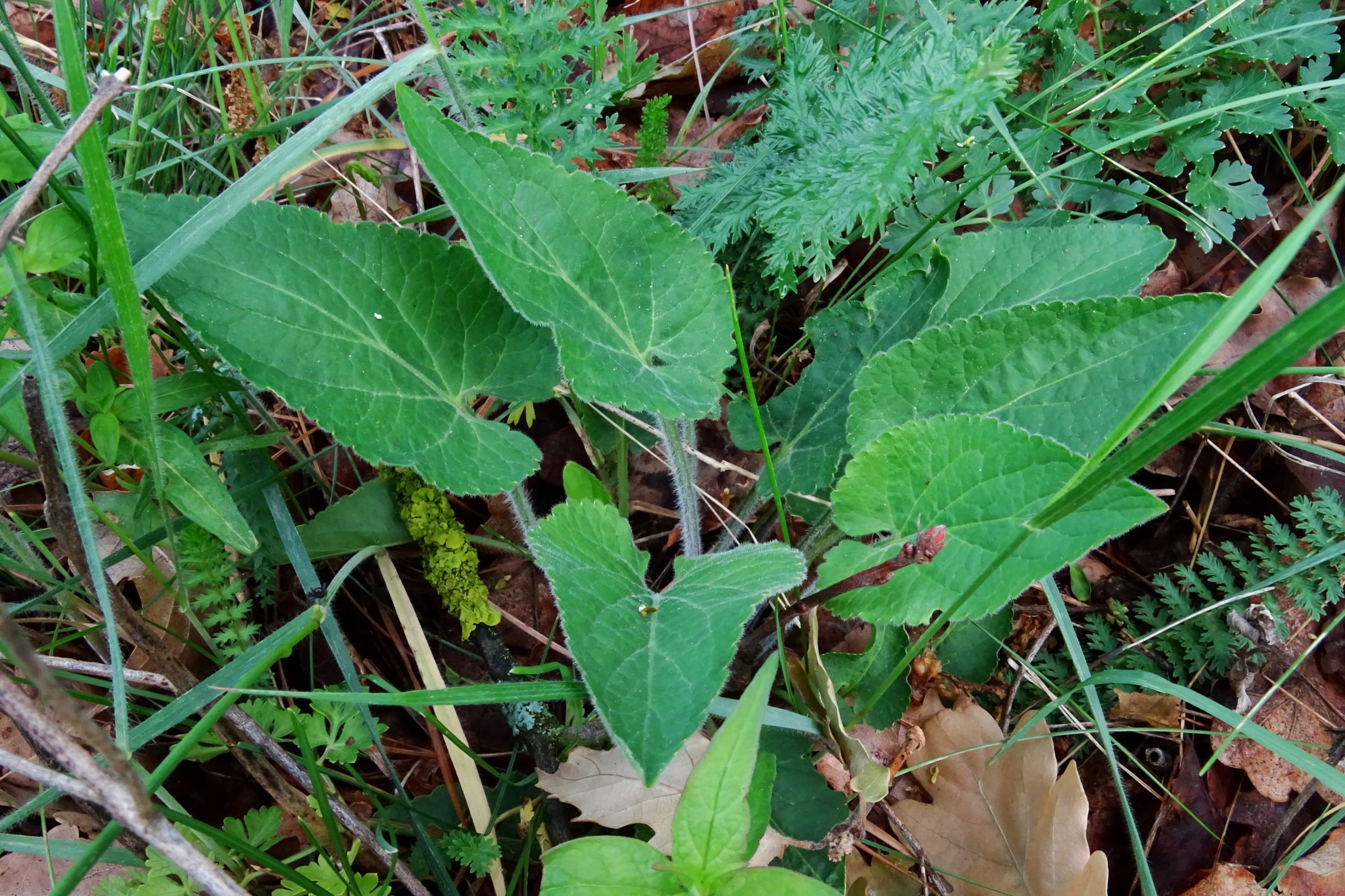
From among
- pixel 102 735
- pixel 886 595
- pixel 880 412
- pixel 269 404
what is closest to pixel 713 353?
pixel 880 412

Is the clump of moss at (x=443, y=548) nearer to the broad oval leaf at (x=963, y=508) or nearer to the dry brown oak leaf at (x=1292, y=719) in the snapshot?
the broad oval leaf at (x=963, y=508)


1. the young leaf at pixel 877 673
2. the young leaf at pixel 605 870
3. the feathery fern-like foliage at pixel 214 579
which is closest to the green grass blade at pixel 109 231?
the feathery fern-like foliage at pixel 214 579

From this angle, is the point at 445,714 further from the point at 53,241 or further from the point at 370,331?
the point at 53,241

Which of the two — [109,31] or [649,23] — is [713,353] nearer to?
[649,23]

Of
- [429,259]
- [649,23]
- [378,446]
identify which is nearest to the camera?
[378,446]

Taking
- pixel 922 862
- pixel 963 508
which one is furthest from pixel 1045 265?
pixel 922 862

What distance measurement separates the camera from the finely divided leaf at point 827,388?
150 cm

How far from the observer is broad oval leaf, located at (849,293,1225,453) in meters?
1.24

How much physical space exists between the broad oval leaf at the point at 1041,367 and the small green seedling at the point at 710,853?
0.57 meters

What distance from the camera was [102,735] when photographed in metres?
0.66

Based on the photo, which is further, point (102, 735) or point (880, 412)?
point (880, 412)

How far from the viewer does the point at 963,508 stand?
1226 mm

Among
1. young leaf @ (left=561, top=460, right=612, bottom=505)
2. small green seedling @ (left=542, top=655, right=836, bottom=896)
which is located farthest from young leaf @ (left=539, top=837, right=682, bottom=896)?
young leaf @ (left=561, top=460, right=612, bottom=505)

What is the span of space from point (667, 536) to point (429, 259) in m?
0.83
